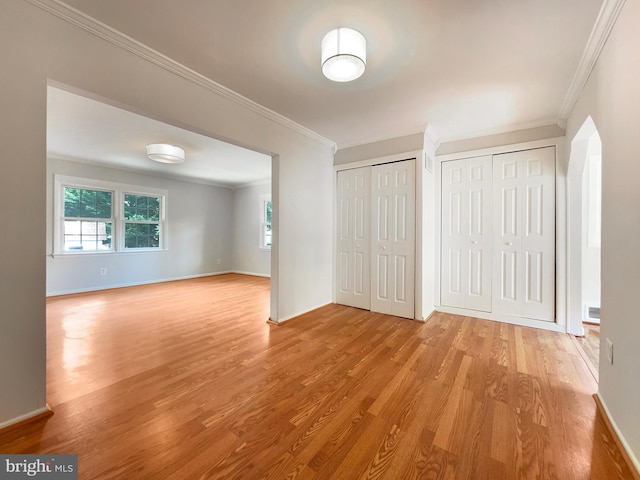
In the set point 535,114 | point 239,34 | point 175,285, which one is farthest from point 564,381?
point 175,285

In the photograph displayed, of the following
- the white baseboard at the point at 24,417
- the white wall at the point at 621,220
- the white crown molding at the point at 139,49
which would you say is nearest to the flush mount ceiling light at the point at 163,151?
the white crown molding at the point at 139,49

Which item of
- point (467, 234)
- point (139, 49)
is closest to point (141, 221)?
point (139, 49)

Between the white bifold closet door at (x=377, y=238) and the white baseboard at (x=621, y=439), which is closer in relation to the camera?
the white baseboard at (x=621, y=439)

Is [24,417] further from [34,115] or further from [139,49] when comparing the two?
[139,49]

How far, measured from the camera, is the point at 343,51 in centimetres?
166

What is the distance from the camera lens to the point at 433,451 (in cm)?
133

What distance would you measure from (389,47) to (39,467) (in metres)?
3.13

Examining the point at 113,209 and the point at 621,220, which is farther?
the point at 113,209

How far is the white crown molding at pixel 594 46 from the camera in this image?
1463 millimetres

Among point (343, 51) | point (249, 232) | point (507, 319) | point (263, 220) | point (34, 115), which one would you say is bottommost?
point (507, 319)

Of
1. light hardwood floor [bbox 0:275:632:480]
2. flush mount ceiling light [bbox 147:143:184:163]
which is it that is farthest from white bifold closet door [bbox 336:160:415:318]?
flush mount ceiling light [bbox 147:143:184:163]

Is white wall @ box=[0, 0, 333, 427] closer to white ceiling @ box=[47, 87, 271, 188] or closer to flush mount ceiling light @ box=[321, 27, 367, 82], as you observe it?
white ceiling @ box=[47, 87, 271, 188]

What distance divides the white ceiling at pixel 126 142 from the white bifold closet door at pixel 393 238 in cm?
233

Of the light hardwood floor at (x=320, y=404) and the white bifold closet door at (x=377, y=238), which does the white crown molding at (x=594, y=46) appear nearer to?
the white bifold closet door at (x=377, y=238)
